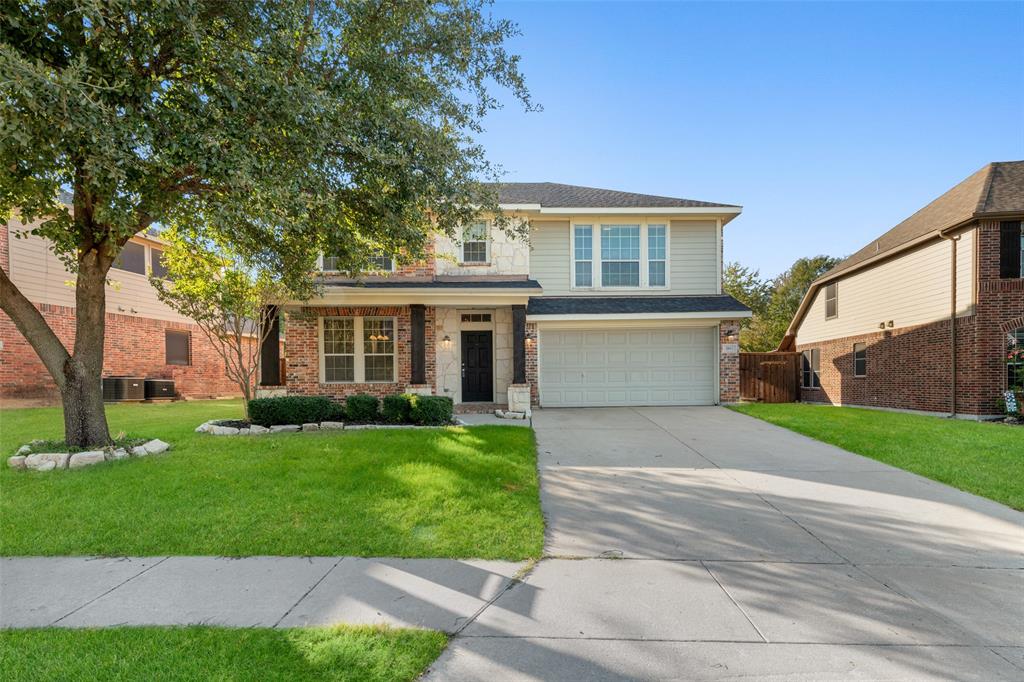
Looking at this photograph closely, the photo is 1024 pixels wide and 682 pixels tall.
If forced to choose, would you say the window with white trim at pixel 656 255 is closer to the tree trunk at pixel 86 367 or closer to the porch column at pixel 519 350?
the porch column at pixel 519 350

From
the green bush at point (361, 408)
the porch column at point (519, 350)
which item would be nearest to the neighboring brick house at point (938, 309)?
the porch column at point (519, 350)

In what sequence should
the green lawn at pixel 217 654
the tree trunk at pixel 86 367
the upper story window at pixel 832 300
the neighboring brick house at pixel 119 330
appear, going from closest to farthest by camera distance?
the green lawn at pixel 217 654
the tree trunk at pixel 86 367
the neighboring brick house at pixel 119 330
the upper story window at pixel 832 300

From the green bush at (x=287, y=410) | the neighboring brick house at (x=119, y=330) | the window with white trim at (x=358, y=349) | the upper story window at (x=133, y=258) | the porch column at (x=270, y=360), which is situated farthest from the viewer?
the upper story window at (x=133, y=258)

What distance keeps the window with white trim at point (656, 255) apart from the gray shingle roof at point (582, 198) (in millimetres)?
739

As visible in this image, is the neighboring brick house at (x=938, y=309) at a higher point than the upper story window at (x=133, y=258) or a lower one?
lower

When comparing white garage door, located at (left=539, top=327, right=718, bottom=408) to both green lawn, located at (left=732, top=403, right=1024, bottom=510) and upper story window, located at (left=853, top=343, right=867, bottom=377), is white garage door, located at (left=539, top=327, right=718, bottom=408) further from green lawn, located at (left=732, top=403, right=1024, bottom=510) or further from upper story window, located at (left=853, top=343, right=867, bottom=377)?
upper story window, located at (left=853, top=343, right=867, bottom=377)

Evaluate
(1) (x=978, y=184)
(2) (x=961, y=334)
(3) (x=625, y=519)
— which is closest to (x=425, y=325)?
(3) (x=625, y=519)

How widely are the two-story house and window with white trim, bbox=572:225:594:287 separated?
0.13ft

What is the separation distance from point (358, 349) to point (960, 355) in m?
15.5

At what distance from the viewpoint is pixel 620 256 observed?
45.6ft

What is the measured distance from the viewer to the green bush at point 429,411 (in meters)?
9.66

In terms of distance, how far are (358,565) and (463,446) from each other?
3.86 m

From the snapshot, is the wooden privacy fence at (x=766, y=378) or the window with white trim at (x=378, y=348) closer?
the window with white trim at (x=378, y=348)

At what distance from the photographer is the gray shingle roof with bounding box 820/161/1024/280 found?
11383mm
